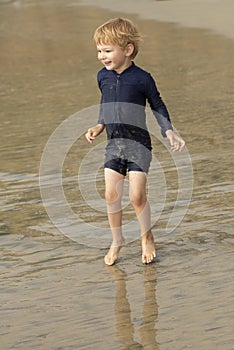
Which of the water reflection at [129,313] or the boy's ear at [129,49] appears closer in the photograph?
the water reflection at [129,313]

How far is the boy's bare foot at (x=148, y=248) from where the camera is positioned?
5.29 m

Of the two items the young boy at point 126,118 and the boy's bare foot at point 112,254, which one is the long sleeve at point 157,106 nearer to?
the young boy at point 126,118

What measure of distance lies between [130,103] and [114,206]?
63 cm

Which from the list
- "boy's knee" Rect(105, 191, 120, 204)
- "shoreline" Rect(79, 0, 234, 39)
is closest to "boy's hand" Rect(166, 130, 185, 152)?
"boy's knee" Rect(105, 191, 120, 204)

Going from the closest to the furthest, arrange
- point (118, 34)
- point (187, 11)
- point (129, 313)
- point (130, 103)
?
point (129, 313) < point (118, 34) < point (130, 103) < point (187, 11)

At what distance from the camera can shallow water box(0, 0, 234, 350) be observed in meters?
4.32

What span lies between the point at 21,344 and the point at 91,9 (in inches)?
675

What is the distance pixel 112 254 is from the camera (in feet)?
17.5

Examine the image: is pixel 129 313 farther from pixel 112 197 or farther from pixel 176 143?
pixel 176 143

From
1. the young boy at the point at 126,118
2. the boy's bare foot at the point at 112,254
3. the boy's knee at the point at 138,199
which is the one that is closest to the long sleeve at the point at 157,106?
the young boy at the point at 126,118

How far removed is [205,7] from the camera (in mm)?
19141

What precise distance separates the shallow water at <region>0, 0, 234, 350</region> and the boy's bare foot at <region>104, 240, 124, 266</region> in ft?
0.15

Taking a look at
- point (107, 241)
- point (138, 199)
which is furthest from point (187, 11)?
point (138, 199)

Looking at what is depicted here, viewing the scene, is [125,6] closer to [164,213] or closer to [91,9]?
[91,9]
